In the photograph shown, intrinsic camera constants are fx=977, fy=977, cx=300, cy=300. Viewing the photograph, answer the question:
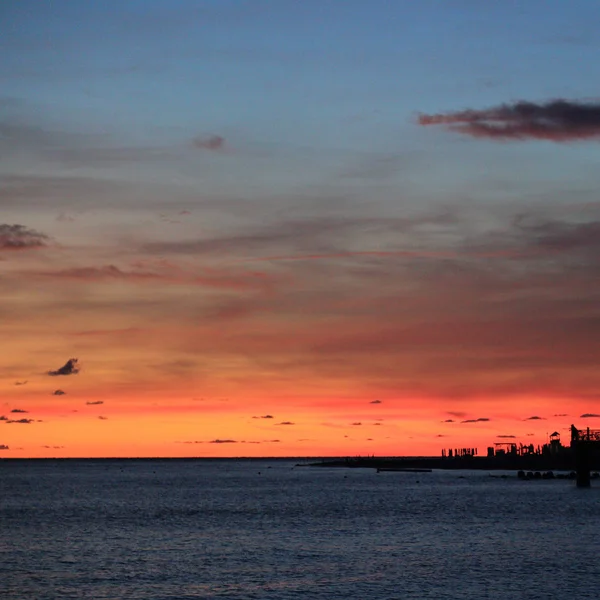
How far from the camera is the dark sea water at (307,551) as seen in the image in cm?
5503

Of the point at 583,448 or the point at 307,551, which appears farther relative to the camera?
the point at 583,448

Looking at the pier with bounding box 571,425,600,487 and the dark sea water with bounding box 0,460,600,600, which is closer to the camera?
the dark sea water with bounding box 0,460,600,600

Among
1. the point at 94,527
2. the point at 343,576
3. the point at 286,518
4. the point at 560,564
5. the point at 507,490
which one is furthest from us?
the point at 507,490

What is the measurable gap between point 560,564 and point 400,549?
13901mm

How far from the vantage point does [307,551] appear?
7281 centimetres

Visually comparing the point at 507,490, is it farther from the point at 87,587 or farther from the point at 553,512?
the point at 87,587

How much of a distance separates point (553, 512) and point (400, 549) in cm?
4066

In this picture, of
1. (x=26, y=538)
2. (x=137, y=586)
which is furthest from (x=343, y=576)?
(x=26, y=538)

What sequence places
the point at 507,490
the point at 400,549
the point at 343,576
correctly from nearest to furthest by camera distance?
1. the point at 343,576
2. the point at 400,549
3. the point at 507,490

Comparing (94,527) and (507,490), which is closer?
(94,527)

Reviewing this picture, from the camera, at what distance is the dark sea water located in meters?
55.0

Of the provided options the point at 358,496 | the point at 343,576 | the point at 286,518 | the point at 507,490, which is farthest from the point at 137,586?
the point at 507,490

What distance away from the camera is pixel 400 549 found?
73.8 meters

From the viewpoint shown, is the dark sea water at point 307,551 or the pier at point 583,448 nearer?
the dark sea water at point 307,551
